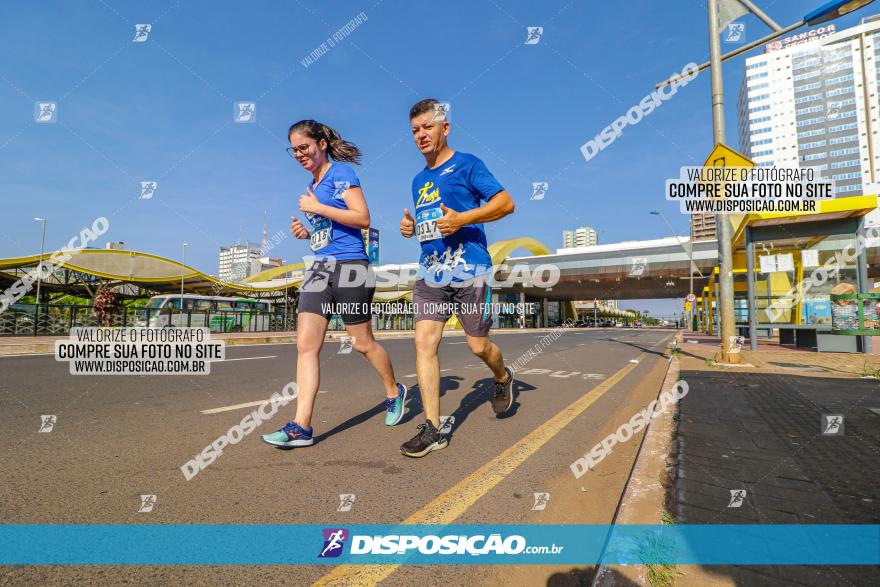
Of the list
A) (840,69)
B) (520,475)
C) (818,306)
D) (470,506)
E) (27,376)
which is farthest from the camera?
(840,69)

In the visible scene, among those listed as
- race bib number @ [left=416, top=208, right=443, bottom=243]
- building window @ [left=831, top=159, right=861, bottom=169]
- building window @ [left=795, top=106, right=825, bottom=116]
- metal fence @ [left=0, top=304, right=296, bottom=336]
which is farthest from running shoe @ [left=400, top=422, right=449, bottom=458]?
building window @ [left=795, top=106, right=825, bottom=116]

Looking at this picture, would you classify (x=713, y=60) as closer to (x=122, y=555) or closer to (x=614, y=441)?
(x=614, y=441)

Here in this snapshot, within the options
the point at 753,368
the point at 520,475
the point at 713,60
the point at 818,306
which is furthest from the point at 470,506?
the point at 818,306

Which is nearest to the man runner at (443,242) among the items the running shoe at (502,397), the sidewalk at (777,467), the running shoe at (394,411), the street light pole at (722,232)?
the running shoe at (394,411)

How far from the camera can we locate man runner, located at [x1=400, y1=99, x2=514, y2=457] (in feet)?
9.57

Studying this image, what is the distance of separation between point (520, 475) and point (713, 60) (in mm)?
9055

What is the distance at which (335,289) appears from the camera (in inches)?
117

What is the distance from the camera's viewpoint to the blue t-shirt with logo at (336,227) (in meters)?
3.10

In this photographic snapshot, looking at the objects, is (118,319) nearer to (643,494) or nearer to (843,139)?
(643,494)

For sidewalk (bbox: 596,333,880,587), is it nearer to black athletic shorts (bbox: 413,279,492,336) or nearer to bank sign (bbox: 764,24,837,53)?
black athletic shorts (bbox: 413,279,492,336)

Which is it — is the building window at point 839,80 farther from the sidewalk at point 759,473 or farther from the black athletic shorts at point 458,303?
the black athletic shorts at point 458,303

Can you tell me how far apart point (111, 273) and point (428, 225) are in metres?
30.8

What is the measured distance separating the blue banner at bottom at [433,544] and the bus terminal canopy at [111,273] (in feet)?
93.4

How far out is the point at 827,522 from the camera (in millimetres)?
1559
